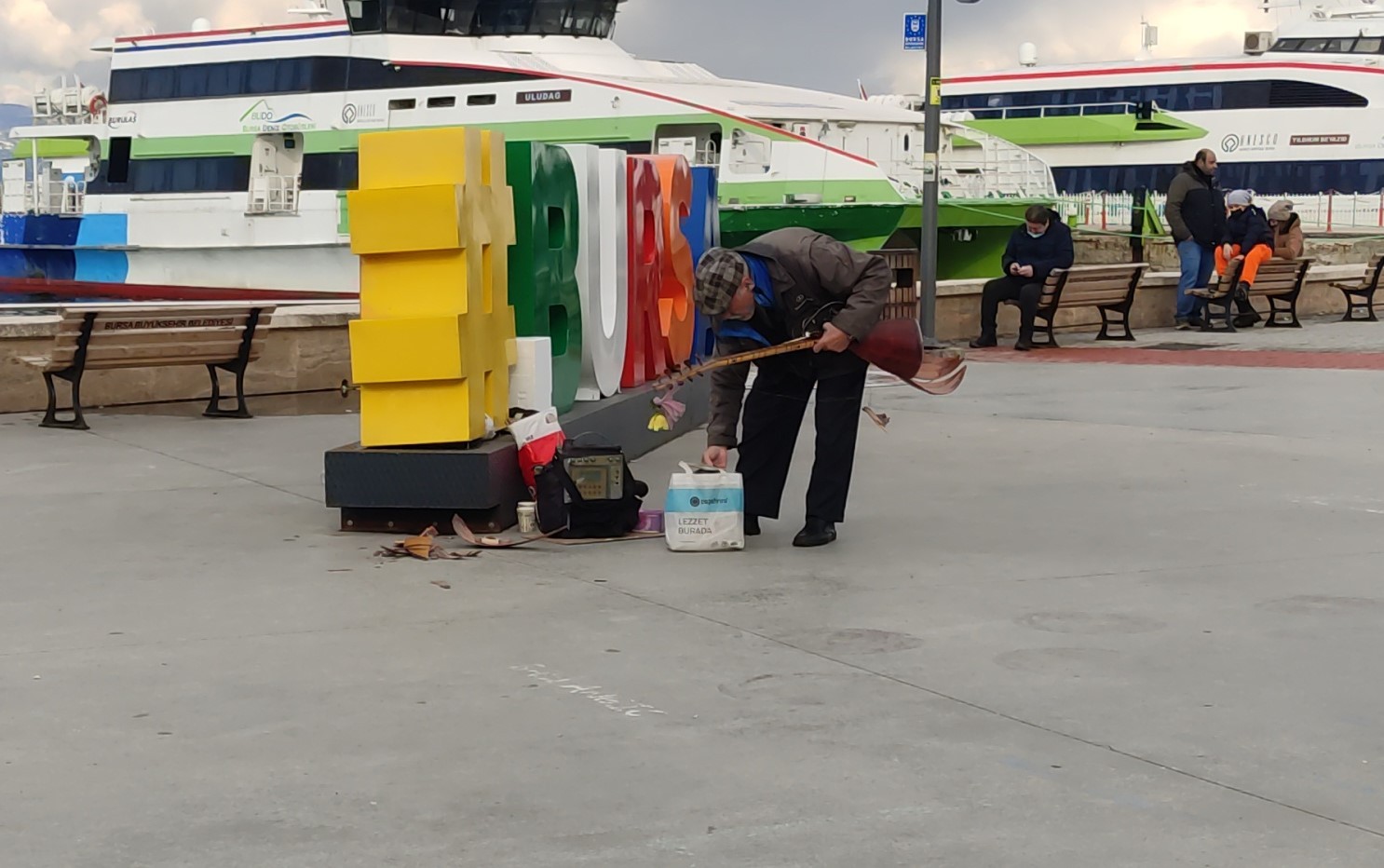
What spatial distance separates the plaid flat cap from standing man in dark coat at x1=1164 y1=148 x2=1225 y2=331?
43.8ft

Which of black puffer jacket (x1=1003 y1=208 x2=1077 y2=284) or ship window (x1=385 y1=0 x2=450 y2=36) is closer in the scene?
→ black puffer jacket (x1=1003 y1=208 x2=1077 y2=284)

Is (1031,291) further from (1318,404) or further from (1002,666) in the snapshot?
(1002,666)

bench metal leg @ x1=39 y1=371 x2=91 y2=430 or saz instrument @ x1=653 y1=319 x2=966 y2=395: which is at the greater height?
saz instrument @ x1=653 y1=319 x2=966 y2=395

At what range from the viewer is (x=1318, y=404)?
12867 mm

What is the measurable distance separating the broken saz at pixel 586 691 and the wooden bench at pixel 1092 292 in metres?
13.1

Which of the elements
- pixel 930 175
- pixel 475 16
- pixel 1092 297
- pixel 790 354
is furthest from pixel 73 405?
pixel 475 16

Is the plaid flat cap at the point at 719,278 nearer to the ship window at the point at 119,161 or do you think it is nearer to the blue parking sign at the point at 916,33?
the blue parking sign at the point at 916,33

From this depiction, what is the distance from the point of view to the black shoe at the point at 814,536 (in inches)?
307

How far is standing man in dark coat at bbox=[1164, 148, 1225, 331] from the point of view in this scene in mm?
19750

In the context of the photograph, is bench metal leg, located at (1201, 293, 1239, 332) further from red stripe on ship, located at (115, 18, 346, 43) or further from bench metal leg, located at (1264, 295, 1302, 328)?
red stripe on ship, located at (115, 18, 346, 43)

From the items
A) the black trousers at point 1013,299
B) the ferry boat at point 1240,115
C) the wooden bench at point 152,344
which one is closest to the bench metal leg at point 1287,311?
the black trousers at point 1013,299

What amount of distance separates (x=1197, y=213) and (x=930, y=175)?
12.0 ft

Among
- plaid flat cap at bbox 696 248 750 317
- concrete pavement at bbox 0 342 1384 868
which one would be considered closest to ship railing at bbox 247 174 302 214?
concrete pavement at bbox 0 342 1384 868

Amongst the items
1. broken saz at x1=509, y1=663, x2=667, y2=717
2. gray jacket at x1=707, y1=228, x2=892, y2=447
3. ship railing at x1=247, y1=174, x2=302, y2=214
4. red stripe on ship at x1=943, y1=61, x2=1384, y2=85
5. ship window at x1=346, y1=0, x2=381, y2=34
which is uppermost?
red stripe on ship at x1=943, y1=61, x2=1384, y2=85
